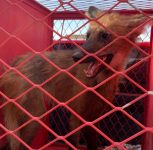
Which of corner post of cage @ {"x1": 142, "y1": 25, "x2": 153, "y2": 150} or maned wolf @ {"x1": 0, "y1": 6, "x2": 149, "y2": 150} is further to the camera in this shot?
corner post of cage @ {"x1": 142, "y1": 25, "x2": 153, "y2": 150}

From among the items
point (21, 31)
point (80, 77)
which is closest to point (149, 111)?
point (80, 77)

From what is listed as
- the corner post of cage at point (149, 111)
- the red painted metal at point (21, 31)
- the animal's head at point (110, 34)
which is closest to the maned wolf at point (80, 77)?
the animal's head at point (110, 34)

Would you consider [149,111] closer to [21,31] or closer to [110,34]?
[110,34]

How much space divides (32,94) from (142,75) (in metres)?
1.17

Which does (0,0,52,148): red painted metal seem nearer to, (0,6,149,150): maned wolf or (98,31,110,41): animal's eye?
(0,6,149,150): maned wolf

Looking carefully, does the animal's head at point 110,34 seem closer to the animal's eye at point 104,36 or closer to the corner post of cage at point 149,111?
the animal's eye at point 104,36

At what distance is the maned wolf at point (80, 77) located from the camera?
2307mm

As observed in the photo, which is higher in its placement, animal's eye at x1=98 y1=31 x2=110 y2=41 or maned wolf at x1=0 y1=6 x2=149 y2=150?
animal's eye at x1=98 y1=31 x2=110 y2=41

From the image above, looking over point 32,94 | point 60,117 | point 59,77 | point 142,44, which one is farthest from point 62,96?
point 142,44

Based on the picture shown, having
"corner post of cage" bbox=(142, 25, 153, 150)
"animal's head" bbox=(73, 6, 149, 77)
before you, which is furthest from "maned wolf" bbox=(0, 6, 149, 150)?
"corner post of cage" bbox=(142, 25, 153, 150)

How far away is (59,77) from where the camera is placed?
→ 2639mm

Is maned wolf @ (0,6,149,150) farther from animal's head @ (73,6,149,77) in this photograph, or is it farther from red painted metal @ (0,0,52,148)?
red painted metal @ (0,0,52,148)

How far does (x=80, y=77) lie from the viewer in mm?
2490

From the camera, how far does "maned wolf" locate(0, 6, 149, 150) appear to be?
7.57 feet
